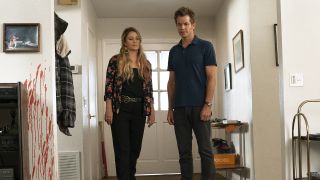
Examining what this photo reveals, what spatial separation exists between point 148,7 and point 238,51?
1.54m

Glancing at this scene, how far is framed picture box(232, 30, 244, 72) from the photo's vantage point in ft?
12.7

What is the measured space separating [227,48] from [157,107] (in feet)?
4.51

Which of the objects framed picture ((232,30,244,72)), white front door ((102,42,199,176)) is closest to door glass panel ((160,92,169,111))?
white front door ((102,42,199,176))

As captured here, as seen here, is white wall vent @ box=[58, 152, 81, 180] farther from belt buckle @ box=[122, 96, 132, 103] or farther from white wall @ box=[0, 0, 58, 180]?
white wall @ box=[0, 0, 58, 180]

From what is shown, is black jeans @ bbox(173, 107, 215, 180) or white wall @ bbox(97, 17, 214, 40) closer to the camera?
black jeans @ bbox(173, 107, 215, 180)

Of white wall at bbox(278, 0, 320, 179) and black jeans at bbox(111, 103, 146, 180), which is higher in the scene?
white wall at bbox(278, 0, 320, 179)

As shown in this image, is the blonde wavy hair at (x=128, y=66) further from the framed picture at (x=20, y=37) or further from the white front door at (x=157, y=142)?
the white front door at (x=157, y=142)

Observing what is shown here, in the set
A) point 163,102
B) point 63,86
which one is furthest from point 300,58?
point 163,102

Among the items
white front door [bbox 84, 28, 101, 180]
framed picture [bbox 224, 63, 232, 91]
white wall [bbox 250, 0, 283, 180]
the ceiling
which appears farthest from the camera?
the ceiling

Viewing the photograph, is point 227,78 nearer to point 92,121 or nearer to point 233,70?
point 233,70

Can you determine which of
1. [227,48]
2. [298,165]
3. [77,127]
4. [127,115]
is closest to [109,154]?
[77,127]

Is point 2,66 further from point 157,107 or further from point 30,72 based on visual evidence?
point 157,107

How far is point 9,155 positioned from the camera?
1864 millimetres

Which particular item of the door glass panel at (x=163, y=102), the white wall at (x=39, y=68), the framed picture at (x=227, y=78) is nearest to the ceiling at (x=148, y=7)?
the framed picture at (x=227, y=78)
